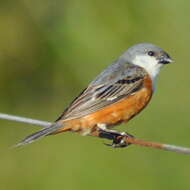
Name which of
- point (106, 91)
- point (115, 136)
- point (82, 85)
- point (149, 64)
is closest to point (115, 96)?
point (106, 91)

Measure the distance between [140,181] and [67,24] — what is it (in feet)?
6.08

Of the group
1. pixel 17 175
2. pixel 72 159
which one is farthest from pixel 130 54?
pixel 17 175

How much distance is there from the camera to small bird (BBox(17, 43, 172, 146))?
5.92 metres

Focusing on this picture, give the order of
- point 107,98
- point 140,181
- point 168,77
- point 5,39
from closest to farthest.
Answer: point 107,98
point 140,181
point 168,77
point 5,39


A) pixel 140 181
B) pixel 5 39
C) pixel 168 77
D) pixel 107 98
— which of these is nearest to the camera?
pixel 107 98

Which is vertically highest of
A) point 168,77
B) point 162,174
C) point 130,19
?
point 130,19

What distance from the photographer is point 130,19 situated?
7.48 m

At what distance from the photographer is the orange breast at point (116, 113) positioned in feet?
19.4

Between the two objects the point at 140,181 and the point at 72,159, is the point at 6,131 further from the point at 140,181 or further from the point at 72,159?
the point at 140,181

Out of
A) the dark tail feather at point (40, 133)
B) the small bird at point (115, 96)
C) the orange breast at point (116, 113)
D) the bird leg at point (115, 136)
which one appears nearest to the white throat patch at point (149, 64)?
the small bird at point (115, 96)

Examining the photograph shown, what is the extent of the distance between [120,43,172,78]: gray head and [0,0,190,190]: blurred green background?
0.37 m

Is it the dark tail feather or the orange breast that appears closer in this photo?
the dark tail feather

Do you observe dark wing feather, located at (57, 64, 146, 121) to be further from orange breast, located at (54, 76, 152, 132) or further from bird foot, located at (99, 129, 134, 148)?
bird foot, located at (99, 129, 134, 148)

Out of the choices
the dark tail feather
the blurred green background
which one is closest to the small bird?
the dark tail feather
